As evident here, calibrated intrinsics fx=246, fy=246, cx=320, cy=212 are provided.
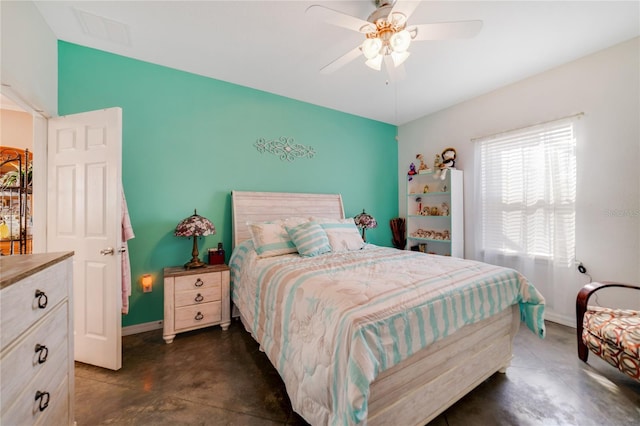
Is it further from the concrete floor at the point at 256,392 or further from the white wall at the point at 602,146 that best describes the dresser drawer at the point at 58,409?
the white wall at the point at 602,146

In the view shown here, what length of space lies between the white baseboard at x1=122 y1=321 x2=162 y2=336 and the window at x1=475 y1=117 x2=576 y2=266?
13.7 ft

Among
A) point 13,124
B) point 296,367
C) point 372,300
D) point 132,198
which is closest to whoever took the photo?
point 372,300

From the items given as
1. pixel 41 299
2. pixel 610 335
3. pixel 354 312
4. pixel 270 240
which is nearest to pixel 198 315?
pixel 270 240

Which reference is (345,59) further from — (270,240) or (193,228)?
(193,228)

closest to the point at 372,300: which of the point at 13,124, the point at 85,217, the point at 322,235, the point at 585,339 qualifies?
the point at 322,235

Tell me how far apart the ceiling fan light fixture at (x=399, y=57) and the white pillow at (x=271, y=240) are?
6.03 ft

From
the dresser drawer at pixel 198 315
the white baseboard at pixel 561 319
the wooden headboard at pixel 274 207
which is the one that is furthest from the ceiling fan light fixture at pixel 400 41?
the white baseboard at pixel 561 319

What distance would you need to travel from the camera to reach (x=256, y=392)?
5.69 feet

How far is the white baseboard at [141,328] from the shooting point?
253 centimetres

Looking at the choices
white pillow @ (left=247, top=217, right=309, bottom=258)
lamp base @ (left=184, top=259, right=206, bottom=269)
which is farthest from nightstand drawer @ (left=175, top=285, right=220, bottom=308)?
white pillow @ (left=247, top=217, right=309, bottom=258)

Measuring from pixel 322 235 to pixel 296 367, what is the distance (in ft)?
4.38

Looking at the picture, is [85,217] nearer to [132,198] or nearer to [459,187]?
[132,198]

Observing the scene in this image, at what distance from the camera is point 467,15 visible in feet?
6.57

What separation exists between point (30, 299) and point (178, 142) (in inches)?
86.3
